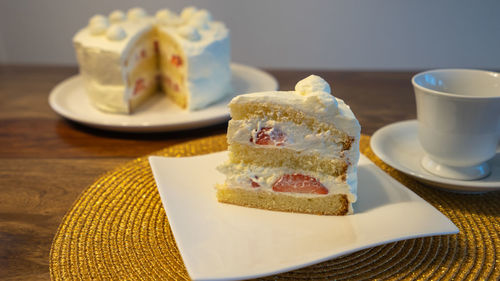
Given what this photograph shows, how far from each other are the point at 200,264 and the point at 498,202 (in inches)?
39.8

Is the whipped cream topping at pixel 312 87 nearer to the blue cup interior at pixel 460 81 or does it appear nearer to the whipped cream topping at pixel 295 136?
the whipped cream topping at pixel 295 136

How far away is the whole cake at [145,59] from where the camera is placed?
247 centimetres

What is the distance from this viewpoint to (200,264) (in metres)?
1.06

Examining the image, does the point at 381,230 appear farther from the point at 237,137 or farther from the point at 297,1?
the point at 297,1

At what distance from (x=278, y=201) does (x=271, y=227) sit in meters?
0.16

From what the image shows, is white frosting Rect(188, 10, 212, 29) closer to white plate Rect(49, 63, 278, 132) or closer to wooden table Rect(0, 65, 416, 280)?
white plate Rect(49, 63, 278, 132)

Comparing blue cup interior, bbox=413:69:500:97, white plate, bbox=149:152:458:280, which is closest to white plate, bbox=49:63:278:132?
white plate, bbox=149:152:458:280

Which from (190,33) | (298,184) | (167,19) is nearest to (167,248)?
(298,184)

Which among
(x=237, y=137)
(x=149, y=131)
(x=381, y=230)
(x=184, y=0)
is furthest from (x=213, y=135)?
(x=184, y=0)

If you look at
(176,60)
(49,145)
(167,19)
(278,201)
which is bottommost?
(49,145)

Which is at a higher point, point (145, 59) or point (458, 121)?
point (458, 121)

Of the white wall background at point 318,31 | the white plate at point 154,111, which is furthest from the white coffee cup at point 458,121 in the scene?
the white wall background at point 318,31

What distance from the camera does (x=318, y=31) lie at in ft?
14.8

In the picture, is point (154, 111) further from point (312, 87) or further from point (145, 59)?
point (312, 87)
